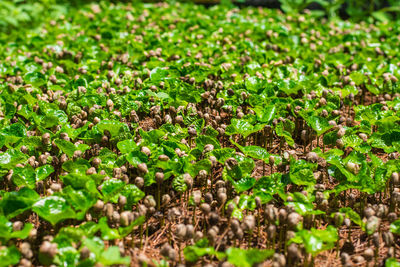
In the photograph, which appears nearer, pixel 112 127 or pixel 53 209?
pixel 53 209

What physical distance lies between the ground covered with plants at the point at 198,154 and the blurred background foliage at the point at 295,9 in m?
1.89

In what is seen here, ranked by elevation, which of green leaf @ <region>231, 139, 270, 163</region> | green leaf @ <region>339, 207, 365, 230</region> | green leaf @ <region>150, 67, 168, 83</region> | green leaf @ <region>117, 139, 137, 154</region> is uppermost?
green leaf @ <region>150, 67, 168, 83</region>

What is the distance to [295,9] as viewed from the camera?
643 cm

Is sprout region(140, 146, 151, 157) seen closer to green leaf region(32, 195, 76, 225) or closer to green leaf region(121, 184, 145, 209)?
green leaf region(121, 184, 145, 209)

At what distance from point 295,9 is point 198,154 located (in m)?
4.70

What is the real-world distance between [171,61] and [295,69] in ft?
3.72

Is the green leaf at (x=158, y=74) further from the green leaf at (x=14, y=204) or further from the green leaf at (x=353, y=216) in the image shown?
the green leaf at (x=353, y=216)

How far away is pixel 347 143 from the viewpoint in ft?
8.40

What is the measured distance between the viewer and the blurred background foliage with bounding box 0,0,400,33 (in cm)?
623

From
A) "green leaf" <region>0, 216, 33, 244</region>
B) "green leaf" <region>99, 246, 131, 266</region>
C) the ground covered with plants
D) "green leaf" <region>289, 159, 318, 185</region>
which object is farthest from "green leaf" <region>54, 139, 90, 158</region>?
"green leaf" <region>289, 159, 318, 185</region>

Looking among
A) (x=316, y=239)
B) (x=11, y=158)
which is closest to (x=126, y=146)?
(x=11, y=158)

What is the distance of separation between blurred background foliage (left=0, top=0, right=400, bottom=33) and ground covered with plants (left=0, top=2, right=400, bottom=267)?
1890 millimetres

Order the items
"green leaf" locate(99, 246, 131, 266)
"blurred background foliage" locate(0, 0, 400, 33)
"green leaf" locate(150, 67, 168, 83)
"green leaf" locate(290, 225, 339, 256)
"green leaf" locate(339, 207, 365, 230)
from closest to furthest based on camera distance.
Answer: "green leaf" locate(99, 246, 131, 266) → "green leaf" locate(290, 225, 339, 256) → "green leaf" locate(339, 207, 365, 230) → "green leaf" locate(150, 67, 168, 83) → "blurred background foliage" locate(0, 0, 400, 33)

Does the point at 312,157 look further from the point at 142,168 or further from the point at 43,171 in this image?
the point at 43,171
